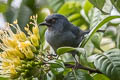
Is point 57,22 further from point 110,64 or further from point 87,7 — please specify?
point 110,64

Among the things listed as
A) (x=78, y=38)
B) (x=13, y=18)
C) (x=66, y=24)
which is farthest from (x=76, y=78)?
(x=13, y=18)

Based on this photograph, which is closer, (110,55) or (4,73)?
(4,73)

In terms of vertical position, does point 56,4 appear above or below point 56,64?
above

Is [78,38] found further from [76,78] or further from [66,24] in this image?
[76,78]

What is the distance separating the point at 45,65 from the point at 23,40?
0.21 metres

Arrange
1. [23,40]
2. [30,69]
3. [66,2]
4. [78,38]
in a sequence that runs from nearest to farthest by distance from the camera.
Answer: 1. [30,69]
2. [23,40]
3. [78,38]
4. [66,2]

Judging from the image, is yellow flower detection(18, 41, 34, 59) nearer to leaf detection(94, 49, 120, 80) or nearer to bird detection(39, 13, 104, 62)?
leaf detection(94, 49, 120, 80)

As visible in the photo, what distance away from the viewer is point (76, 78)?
5.63 feet

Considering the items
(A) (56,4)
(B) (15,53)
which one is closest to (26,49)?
(B) (15,53)

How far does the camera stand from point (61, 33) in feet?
8.13

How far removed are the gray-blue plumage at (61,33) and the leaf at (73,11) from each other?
393 millimetres

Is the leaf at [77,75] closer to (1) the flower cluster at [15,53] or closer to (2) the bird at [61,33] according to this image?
(1) the flower cluster at [15,53]

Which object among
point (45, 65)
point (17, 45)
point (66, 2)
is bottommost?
point (45, 65)

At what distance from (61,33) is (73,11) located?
69cm
